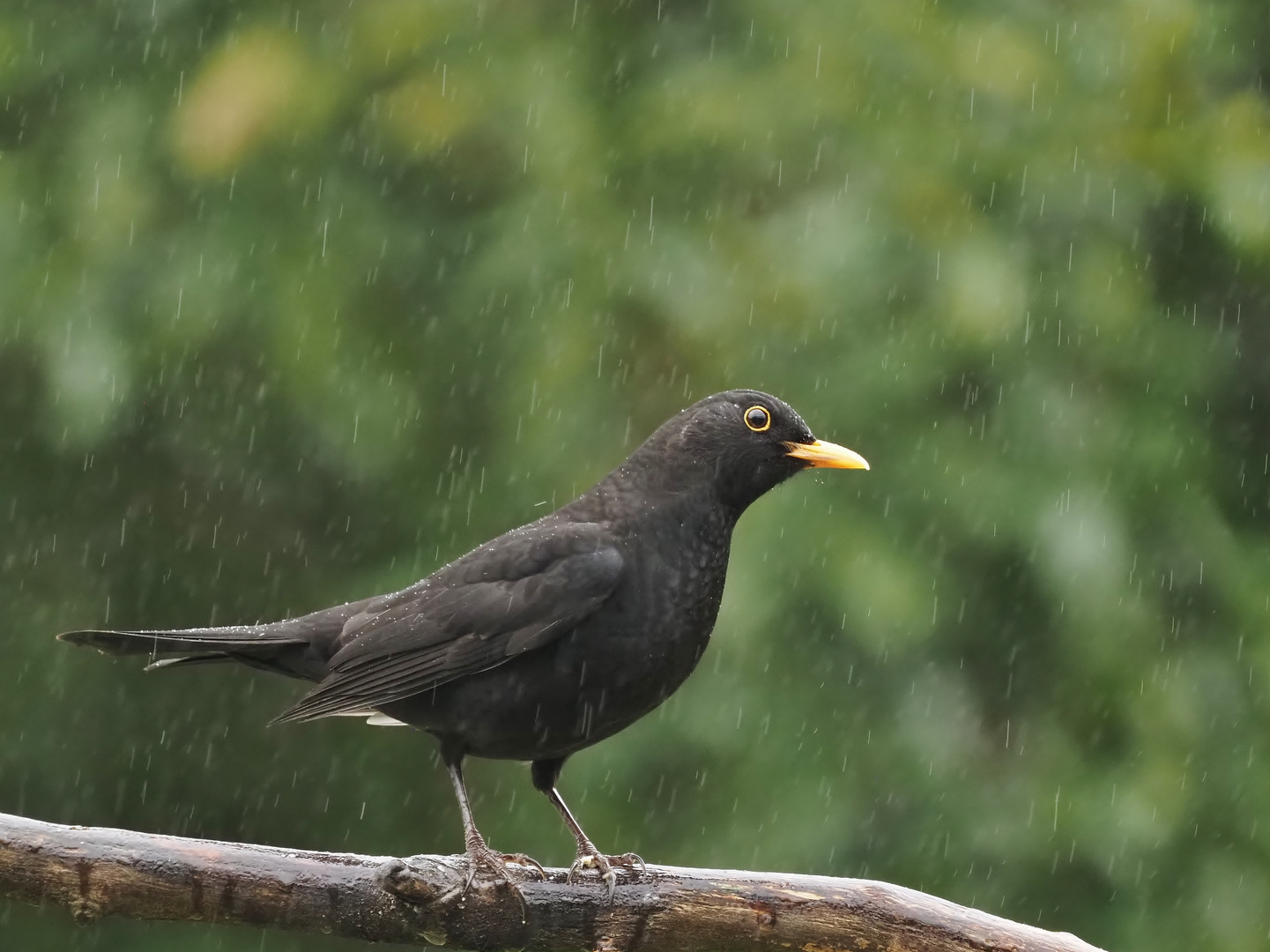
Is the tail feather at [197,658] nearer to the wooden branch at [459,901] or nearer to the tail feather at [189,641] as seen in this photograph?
the tail feather at [189,641]

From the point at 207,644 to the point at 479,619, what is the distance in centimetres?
72

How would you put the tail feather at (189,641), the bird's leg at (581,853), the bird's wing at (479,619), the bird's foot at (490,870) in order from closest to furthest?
1. the bird's foot at (490,870)
2. the bird's leg at (581,853)
3. the bird's wing at (479,619)
4. the tail feather at (189,641)

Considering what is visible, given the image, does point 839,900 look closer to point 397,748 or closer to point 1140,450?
point 1140,450

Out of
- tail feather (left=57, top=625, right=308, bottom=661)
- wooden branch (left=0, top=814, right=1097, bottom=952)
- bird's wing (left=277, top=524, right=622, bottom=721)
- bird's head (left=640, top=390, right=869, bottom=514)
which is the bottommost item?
wooden branch (left=0, top=814, right=1097, bottom=952)

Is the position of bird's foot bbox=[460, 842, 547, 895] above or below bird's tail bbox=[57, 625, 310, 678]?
below

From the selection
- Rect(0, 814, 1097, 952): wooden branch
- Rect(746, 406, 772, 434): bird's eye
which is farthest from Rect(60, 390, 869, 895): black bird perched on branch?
Rect(0, 814, 1097, 952): wooden branch

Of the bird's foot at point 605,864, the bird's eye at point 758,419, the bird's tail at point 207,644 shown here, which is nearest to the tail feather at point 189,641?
the bird's tail at point 207,644

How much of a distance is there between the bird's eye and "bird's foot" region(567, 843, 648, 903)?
1.09 metres

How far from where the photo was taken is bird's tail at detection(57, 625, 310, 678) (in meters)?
3.88

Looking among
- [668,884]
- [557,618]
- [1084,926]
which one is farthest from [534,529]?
[1084,926]

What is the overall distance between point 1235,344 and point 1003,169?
1.02 meters

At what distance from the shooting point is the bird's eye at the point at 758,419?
13.2 feet

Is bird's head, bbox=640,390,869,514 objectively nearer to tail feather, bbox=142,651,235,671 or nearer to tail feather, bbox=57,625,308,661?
tail feather, bbox=57,625,308,661

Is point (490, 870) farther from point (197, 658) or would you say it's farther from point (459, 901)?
point (197, 658)
